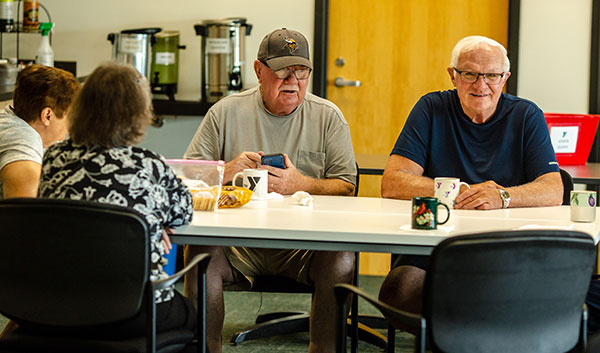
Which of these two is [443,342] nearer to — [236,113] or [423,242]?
[423,242]

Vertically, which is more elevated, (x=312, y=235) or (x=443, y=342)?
(x=312, y=235)

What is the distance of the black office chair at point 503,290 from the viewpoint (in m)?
1.55

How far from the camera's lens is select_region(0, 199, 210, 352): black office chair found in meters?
1.63

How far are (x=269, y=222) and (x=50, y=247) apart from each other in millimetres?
612

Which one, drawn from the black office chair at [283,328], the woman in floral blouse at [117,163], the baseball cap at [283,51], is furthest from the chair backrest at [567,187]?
the woman in floral blouse at [117,163]

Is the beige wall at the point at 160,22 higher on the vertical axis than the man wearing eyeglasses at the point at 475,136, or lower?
higher

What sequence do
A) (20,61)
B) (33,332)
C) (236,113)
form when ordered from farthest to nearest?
1. (20,61)
2. (236,113)
3. (33,332)

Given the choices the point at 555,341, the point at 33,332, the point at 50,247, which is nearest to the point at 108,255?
the point at 50,247

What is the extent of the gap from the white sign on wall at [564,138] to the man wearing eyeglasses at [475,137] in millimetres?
1049

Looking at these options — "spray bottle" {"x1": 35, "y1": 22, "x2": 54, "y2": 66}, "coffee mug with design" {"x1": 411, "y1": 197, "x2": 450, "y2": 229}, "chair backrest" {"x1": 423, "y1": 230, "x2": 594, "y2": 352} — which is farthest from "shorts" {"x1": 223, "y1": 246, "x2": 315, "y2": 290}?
"spray bottle" {"x1": 35, "y1": 22, "x2": 54, "y2": 66}

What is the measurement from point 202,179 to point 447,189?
0.76 m

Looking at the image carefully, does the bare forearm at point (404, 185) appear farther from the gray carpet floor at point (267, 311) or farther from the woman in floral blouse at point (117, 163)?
the woman in floral blouse at point (117, 163)

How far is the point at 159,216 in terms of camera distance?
6.09 ft

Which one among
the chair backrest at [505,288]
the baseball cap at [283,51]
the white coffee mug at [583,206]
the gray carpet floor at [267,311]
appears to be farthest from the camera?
the gray carpet floor at [267,311]
